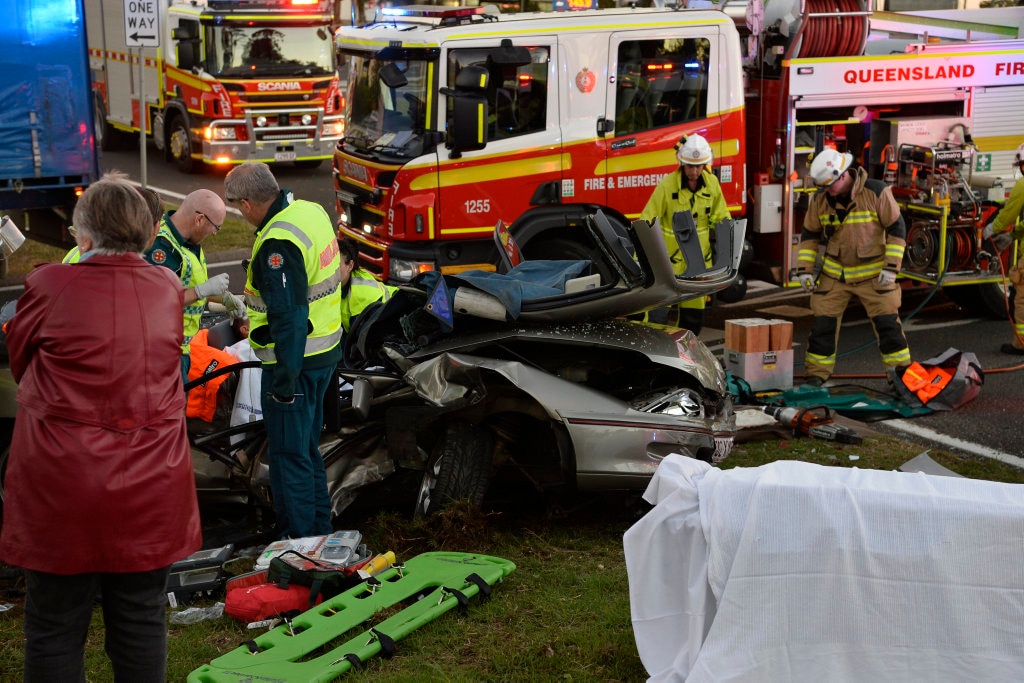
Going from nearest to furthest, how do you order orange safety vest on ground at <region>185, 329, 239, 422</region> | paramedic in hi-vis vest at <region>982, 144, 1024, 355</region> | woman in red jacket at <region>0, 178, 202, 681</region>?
woman in red jacket at <region>0, 178, 202, 681</region>
orange safety vest on ground at <region>185, 329, 239, 422</region>
paramedic in hi-vis vest at <region>982, 144, 1024, 355</region>

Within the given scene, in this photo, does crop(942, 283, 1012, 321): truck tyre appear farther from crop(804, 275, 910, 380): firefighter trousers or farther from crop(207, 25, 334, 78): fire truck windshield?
crop(207, 25, 334, 78): fire truck windshield

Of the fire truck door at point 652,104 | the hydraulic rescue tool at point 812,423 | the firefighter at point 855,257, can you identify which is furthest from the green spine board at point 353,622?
the fire truck door at point 652,104

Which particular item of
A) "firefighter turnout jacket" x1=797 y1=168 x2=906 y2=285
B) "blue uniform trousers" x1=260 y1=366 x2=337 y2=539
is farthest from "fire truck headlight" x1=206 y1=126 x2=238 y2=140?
"blue uniform trousers" x1=260 y1=366 x2=337 y2=539

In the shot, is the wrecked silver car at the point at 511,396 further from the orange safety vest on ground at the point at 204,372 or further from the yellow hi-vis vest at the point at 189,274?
the yellow hi-vis vest at the point at 189,274

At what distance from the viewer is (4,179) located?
423 inches

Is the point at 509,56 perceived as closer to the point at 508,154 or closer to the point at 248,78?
the point at 508,154

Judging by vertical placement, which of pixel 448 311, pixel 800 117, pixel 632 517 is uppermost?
pixel 800 117

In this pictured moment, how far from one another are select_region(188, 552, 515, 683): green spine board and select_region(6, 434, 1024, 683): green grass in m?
0.07

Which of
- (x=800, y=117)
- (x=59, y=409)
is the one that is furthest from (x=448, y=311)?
(x=800, y=117)

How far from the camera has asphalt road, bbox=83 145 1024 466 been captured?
7652 millimetres

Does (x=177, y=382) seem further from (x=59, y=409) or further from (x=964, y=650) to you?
(x=964, y=650)

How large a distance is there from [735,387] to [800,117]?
3273 millimetres

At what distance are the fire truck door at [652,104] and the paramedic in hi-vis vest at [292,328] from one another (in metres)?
4.61

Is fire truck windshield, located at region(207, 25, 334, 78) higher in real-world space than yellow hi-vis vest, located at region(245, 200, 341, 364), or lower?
higher
